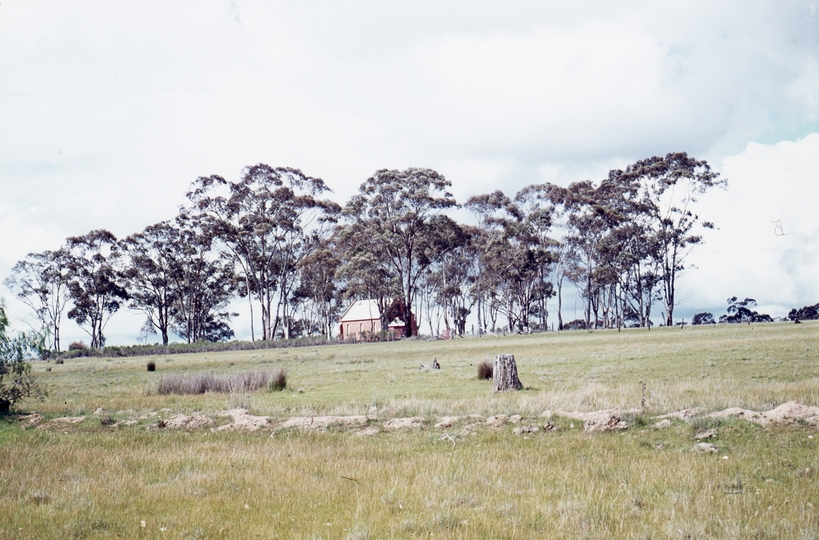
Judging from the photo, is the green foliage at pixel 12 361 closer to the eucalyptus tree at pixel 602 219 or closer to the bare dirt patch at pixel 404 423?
the bare dirt patch at pixel 404 423

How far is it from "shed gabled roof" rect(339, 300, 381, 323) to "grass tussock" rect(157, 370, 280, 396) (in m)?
60.5

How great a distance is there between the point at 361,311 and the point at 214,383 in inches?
2451

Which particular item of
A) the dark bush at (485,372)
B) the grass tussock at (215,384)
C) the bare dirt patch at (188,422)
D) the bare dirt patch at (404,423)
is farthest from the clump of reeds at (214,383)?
the bare dirt patch at (404,423)

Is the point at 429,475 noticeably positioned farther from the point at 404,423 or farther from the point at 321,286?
the point at 321,286

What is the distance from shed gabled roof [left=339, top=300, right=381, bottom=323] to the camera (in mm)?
82500

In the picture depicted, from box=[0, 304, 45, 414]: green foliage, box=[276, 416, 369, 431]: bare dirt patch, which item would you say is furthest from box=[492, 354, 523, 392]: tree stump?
box=[0, 304, 45, 414]: green foliage

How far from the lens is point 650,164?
209 ft

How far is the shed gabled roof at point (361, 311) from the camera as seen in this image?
82500 mm

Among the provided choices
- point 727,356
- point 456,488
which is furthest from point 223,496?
point 727,356

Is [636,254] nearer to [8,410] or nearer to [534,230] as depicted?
[534,230]

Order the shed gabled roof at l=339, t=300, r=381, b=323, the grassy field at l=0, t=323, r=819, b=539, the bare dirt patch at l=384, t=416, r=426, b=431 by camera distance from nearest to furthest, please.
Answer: the grassy field at l=0, t=323, r=819, b=539
the bare dirt patch at l=384, t=416, r=426, b=431
the shed gabled roof at l=339, t=300, r=381, b=323

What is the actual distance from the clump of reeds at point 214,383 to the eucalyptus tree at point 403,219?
43312 mm

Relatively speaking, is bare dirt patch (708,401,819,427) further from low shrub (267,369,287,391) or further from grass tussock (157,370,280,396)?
grass tussock (157,370,280,396)

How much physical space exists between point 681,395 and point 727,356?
39.9 ft
